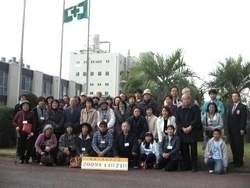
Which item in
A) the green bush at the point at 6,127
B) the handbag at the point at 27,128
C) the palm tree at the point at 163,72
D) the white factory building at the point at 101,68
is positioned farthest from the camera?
the white factory building at the point at 101,68

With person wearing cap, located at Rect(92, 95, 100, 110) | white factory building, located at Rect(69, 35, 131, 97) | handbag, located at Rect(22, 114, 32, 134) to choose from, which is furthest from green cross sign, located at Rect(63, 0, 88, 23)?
white factory building, located at Rect(69, 35, 131, 97)

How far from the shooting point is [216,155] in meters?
9.04

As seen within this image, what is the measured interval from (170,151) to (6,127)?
19.8 ft

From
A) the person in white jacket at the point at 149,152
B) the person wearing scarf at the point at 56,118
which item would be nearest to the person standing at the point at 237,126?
the person in white jacket at the point at 149,152

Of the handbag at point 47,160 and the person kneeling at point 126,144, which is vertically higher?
the person kneeling at point 126,144

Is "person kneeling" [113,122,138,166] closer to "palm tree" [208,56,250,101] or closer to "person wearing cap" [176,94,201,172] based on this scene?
"person wearing cap" [176,94,201,172]

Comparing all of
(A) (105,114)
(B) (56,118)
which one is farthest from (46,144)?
(A) (105,114)

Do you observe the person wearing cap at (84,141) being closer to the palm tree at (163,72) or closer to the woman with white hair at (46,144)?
the woman with white hair at (46,144)

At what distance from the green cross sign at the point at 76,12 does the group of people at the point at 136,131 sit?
10.9 m

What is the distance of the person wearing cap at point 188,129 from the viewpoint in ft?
30.4

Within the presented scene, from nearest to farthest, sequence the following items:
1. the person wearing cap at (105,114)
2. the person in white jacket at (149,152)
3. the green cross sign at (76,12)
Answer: the person in white jacket at (149,152), the person wearing cap at (105,114), the green cross sign at (76,12)

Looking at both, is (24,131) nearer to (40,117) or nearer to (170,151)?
(40,117)

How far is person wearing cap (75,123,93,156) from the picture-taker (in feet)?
32.0

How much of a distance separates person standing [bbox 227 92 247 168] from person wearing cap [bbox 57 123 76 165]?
3.93 m
